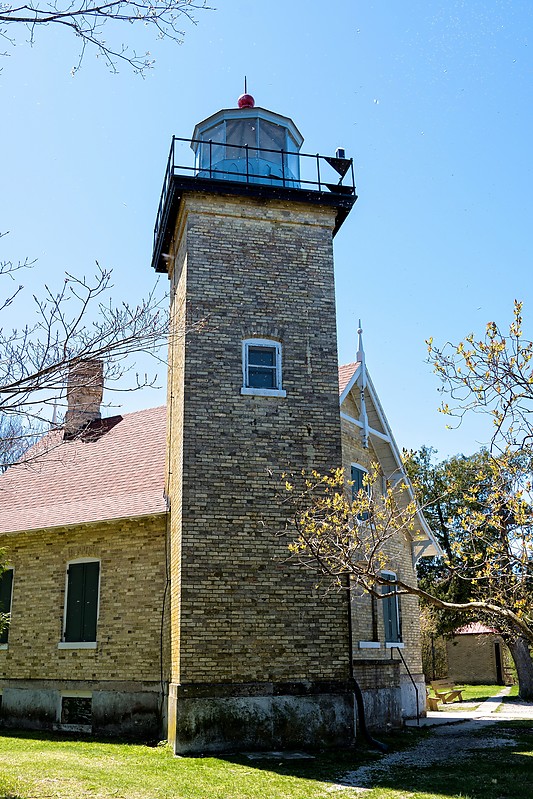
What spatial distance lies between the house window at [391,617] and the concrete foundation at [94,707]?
18.2 ft

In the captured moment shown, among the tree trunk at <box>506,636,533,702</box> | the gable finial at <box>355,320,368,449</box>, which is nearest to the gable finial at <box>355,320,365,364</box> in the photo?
the gable finial at <box>355,320,368,449</box>

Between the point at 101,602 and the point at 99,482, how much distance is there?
10.9 feet

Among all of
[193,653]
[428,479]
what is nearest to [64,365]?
[193,653]

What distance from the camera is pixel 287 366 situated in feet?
45.3

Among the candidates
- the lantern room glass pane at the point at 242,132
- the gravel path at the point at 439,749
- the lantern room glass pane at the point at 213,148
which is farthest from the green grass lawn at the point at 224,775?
the lantern room glass pane at the point at 242,132

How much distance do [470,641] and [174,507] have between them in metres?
31.3

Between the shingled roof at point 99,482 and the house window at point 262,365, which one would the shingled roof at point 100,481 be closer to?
the shingled roof at point 99,482

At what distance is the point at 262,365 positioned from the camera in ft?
45.4

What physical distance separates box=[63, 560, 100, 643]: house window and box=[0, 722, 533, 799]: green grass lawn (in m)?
2.57

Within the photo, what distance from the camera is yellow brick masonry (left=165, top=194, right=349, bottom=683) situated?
12102 millimetres

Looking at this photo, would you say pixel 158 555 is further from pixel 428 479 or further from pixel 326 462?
pixel 428 479

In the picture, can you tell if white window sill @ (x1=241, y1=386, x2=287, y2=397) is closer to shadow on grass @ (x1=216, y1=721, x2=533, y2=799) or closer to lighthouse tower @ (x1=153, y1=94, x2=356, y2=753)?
lighthouse tower @ (x1=153, y1=94, x2=356, y2=753)

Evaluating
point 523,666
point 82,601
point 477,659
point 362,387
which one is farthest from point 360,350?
point 477,659

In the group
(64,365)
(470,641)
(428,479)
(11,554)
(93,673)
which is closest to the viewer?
(64,365)
